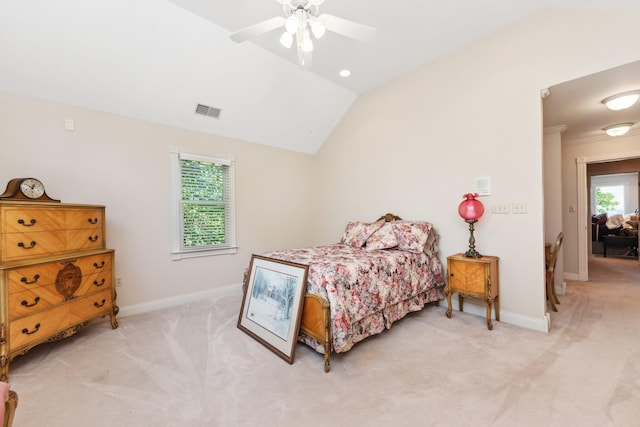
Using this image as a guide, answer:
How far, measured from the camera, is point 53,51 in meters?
2.45

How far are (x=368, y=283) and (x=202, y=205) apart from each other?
266 centimetres

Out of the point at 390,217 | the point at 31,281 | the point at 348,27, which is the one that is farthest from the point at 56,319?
the point at 390,217

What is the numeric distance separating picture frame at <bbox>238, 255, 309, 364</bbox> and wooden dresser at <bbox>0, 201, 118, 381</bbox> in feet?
4.68

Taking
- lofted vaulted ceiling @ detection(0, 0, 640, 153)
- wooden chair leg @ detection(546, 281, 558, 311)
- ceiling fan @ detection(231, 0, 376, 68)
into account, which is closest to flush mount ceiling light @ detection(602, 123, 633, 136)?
lofted vaulted ceiling @ detection(0, 0, 640, 153)

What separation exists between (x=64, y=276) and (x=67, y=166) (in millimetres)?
1266

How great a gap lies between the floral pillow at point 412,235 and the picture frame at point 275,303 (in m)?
1.58

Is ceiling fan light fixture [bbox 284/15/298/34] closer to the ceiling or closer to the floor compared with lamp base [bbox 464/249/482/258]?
closer to the ceiling

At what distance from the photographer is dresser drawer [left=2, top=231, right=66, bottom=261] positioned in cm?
201

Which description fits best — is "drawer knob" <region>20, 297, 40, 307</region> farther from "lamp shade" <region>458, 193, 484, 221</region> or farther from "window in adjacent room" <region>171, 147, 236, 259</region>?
"lamp shade" <region>458, 193, 484, 221</region>

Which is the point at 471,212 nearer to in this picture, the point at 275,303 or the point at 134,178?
the point at 275,303

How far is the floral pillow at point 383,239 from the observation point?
3.33 m

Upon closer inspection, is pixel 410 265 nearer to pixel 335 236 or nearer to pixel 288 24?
pixel 335 236

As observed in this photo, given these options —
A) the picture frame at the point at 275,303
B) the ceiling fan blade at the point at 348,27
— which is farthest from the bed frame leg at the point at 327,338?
the ceiling fan blade at the point at 348,27

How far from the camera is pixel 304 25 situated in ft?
6.43
